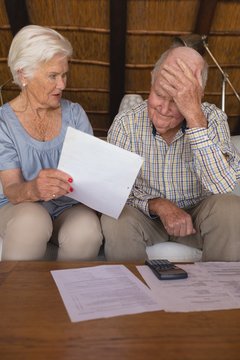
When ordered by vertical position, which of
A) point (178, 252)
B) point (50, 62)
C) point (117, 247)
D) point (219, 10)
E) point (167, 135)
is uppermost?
point (219, 10)

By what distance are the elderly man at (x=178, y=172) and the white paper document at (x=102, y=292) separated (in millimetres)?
317

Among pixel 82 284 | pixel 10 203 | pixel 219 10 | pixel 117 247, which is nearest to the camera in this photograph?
pixel 82 284

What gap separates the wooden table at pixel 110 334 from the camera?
0.59 metres

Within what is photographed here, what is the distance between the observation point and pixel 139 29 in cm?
325

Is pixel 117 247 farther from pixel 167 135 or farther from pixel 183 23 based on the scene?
pixel 183 23

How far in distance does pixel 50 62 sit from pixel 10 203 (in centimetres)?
50

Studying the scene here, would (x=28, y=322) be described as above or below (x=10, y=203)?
above

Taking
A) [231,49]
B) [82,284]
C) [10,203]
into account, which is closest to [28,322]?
[82,284]

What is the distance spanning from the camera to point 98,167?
3.63ft

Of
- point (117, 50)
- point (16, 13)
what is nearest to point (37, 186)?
point (16, 13)

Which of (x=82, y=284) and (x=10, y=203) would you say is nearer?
(x=82, y=284)

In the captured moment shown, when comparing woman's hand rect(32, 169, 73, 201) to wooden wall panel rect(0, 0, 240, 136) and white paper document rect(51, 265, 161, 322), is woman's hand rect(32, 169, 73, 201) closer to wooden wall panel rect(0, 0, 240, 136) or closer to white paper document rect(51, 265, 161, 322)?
white paper document rect(51, 265, 161, 322)

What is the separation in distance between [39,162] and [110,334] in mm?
862

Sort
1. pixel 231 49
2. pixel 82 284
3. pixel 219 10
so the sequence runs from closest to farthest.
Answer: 1. pixel 82 284
2. pixel 219 10
3. pixel 231 49
